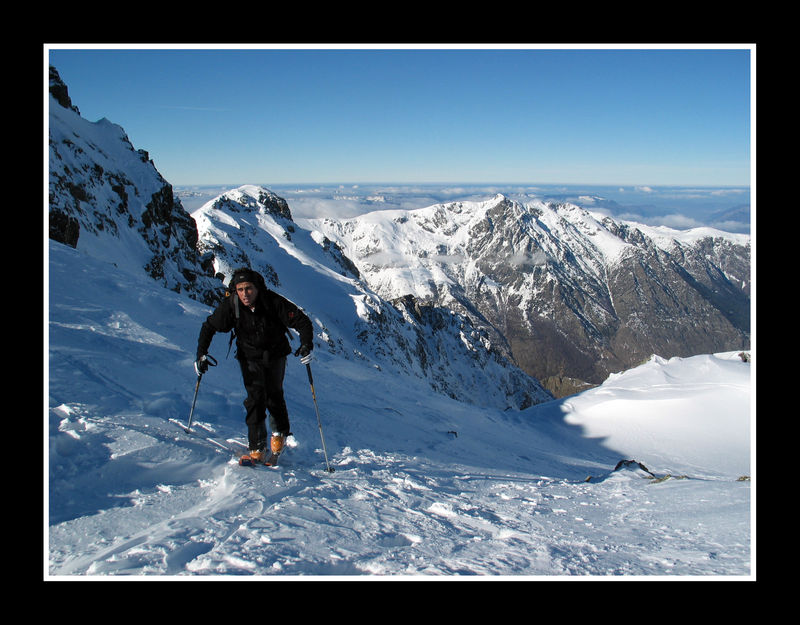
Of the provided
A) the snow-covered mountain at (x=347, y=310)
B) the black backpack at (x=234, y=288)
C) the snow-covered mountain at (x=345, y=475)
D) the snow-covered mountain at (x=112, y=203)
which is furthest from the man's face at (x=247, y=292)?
the snow-covered mountain at (x=347, y=310)

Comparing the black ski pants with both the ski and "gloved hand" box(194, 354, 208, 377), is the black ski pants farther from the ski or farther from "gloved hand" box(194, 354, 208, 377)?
"gloved hand" box(194, 354, 208, 377)

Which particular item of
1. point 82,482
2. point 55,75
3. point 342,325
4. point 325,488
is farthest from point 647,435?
point 342,325

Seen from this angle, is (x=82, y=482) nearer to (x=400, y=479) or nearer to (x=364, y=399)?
(x=400, y=479)

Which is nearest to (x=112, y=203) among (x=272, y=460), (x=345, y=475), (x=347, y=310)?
(x=272, y=460)

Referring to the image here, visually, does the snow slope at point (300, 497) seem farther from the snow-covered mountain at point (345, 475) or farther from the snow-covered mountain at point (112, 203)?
the snow-covered mountain at point (112, 203)

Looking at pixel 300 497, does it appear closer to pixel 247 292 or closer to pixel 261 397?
pixel 261 397
